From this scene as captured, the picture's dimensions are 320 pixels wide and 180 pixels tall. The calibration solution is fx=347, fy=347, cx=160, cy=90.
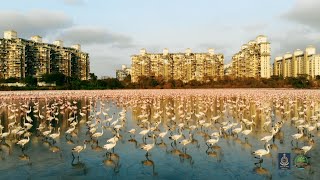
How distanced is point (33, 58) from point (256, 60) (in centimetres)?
8671

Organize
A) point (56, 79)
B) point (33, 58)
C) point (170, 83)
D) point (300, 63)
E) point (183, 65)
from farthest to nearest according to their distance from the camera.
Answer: point (300, 63), point (183, 65), point (33, 58), point (56, 79), point (170, 83)

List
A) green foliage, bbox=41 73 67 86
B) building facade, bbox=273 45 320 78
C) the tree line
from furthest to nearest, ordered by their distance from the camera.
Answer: building facade, bbox=273 45 320 78 < green foliage, bbox=41 73 67 86 < the tree line

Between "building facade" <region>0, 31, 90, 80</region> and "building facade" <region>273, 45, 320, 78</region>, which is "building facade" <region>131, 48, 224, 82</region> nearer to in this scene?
"building facade" <region>0, 31, 90, 80</region>

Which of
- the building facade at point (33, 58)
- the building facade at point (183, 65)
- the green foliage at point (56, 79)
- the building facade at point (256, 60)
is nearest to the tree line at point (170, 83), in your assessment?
the green foliage at point (56, 79)

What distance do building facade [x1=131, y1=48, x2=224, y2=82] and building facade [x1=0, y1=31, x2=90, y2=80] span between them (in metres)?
29.1

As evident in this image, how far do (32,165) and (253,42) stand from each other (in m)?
151

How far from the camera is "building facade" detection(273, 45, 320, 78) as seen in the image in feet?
494

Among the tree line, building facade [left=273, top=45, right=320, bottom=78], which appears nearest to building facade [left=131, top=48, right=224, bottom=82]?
building facade [left=273, top=45, right=320, bottom=78]

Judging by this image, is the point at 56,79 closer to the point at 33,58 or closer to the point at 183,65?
the point at 33,58

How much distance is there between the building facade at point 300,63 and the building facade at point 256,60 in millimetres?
16562

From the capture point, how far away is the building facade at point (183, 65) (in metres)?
152

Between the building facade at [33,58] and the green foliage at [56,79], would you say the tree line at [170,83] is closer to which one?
the green foliage at [56,79]

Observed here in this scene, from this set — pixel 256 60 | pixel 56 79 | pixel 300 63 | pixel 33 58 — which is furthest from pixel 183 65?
pixel 56 79

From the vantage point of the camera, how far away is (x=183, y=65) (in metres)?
153
